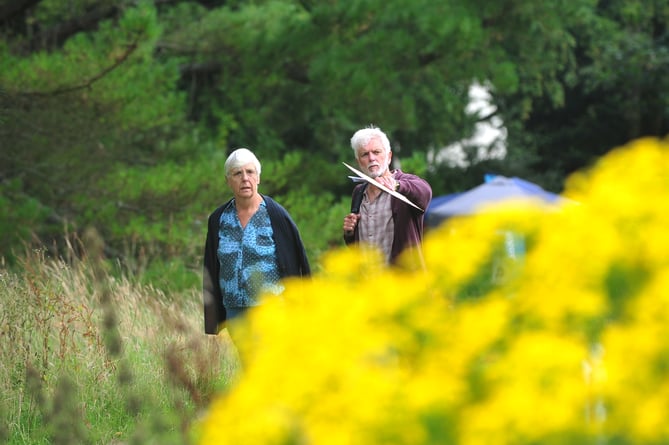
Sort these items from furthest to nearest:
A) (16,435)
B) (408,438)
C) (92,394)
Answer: (92,394) → (16,435) → (408,438)

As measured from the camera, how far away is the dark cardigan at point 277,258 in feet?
17.8

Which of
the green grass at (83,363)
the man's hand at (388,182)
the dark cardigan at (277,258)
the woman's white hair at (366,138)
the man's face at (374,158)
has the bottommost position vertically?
the green grass at (83,363)

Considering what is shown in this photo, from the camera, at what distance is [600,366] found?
224cm

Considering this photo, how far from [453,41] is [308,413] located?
1379 centimetres

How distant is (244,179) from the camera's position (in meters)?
5.38

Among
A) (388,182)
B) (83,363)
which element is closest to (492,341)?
(388,182)

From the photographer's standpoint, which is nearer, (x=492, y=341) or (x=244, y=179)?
(x=492, y=341)

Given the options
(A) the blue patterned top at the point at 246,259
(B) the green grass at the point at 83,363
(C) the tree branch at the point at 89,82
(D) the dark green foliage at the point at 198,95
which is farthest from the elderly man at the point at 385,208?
(C) the tree branch at the point at 89,82

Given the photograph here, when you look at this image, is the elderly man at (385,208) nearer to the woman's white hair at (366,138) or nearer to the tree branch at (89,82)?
the woman's white hair at (366,138)

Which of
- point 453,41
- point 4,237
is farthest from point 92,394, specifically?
point 453,41

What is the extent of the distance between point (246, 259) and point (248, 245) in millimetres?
65

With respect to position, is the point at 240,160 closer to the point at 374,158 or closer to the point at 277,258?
the point at 277,258

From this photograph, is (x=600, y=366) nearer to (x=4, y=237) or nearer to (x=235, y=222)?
(x=235, y=222)

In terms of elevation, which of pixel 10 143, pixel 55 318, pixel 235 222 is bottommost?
pixel 55 318
